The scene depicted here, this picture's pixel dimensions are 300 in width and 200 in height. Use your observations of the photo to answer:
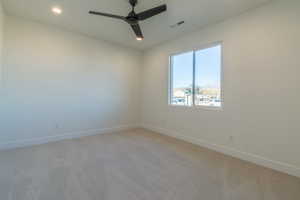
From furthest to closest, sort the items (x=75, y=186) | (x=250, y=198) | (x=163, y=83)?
1. (x=163, y=83)
2. (x=75, y=186)
3. (x=250, y=198)

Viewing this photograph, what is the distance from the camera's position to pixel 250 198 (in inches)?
71.5

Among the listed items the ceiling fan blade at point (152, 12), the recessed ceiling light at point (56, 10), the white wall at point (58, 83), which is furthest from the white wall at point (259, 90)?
the recessed ceiling light at point (56, 10)

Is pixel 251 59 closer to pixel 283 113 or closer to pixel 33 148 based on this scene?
pixel 283 113

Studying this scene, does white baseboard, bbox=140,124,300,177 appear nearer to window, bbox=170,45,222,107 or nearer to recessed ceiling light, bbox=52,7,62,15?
window, bbox=170,45,222,107

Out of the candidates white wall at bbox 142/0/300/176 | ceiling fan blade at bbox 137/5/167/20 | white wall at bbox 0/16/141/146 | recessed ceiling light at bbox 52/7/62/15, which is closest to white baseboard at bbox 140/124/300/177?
Answer: white wall at bbox 142/0/300/176

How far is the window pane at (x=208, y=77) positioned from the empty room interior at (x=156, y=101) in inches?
1.0

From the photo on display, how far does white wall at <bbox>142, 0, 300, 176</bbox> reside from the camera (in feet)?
7.96

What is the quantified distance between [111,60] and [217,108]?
135 inches

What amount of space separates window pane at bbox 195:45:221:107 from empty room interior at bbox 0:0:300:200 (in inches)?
1.0

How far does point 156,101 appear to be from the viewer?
16.5 ft

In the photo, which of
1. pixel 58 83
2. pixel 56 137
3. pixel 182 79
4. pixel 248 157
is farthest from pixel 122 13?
pixel 248 157

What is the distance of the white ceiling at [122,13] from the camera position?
109 inches

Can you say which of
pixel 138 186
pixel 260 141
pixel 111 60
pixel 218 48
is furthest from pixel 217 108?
pixel 111 60

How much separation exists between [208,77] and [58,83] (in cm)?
379
